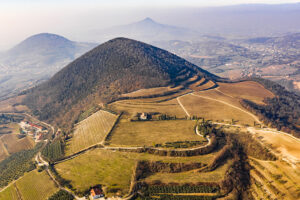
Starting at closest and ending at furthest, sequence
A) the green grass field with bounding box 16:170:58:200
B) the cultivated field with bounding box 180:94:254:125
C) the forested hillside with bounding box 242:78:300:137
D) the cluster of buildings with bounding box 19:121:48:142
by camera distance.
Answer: the green grass field with bounding box 16:170:58:200
the forested hillside with bounding box 242:78:300:137
the cultivated field with bounding box 180:94:254:125
the cluster of buildings with bounding box 19:121:48:142

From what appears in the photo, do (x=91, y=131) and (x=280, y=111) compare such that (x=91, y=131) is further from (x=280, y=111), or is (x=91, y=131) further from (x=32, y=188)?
(x=280, y=111)

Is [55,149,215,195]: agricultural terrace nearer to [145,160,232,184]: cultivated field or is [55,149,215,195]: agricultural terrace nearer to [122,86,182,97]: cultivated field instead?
[145,160,232,184]: cultivated field

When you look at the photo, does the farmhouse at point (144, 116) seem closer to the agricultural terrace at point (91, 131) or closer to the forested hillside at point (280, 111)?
the agricultural terrace at point (91, 131)

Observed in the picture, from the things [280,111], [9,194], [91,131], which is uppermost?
[91,131]

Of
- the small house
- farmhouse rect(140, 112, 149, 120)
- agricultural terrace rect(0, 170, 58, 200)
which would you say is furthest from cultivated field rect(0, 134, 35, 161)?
farmhouse rect(140, 112, 149, 120)

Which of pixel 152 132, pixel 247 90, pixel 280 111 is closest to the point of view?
pixel 152 132

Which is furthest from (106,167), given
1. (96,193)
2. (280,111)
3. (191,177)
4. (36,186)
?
(280,111)
